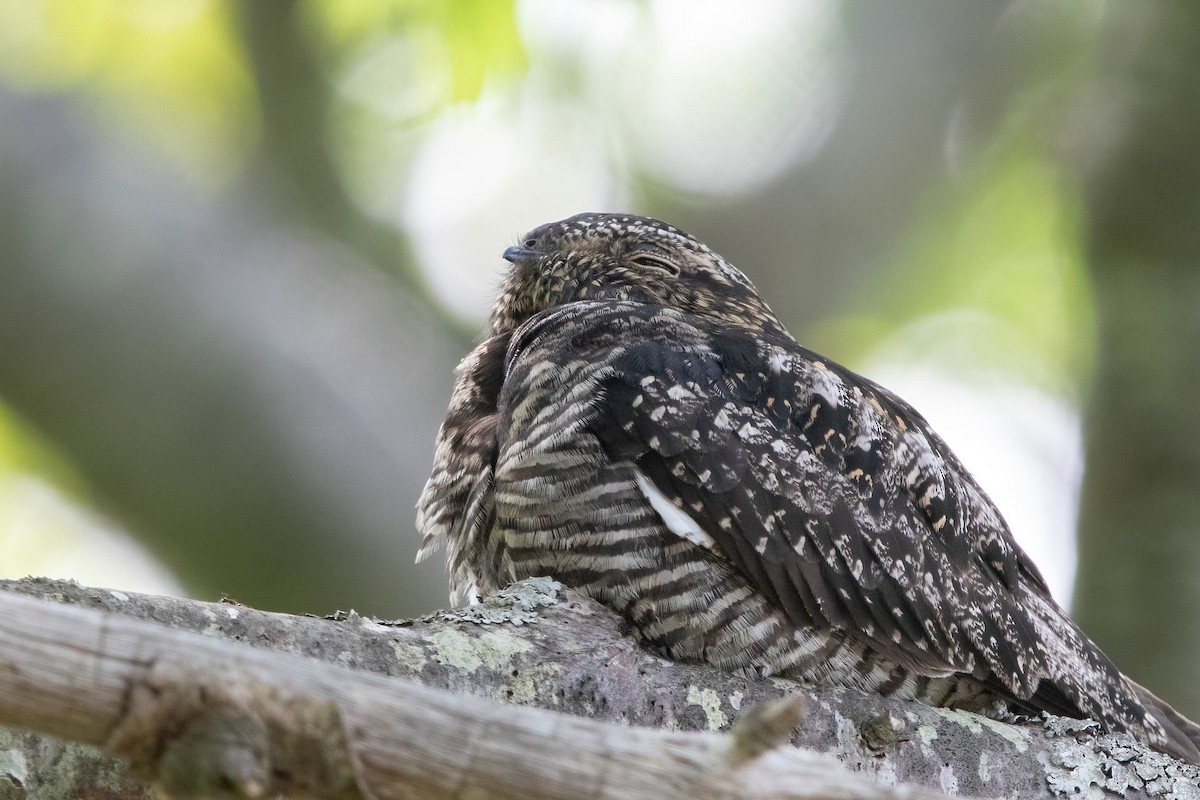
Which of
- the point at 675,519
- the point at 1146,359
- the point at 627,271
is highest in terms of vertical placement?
the point at 1146,359

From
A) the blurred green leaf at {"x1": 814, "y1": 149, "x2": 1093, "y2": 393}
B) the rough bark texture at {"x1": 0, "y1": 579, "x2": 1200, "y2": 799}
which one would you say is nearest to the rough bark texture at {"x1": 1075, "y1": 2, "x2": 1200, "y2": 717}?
the rough bark texture at {"x1": 0, "y1": 579, "x2": 1200, "y2": 799}

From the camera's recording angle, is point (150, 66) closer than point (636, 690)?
No

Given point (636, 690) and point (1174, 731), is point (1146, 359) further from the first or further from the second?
point (636, 690)

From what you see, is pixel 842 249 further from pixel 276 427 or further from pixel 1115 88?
pixel 276 427

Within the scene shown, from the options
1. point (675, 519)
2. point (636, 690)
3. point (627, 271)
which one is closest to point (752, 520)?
point (675, 519)

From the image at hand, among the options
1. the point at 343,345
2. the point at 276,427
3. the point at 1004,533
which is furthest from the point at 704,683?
the point at 343,345

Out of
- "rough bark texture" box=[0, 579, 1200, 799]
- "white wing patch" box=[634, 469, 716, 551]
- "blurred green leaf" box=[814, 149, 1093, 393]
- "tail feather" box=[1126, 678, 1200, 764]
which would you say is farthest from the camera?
"blurred green leaf" box=[814, 149, 1093, 393]

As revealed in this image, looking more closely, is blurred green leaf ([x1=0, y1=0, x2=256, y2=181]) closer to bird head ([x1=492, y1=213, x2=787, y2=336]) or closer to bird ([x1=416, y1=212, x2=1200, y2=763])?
bird head ([x1=492, y1=213, x2=787, y2=336])

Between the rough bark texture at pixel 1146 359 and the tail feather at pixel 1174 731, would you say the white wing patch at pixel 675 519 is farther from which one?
the rough bark texture at pixel 1146 359
